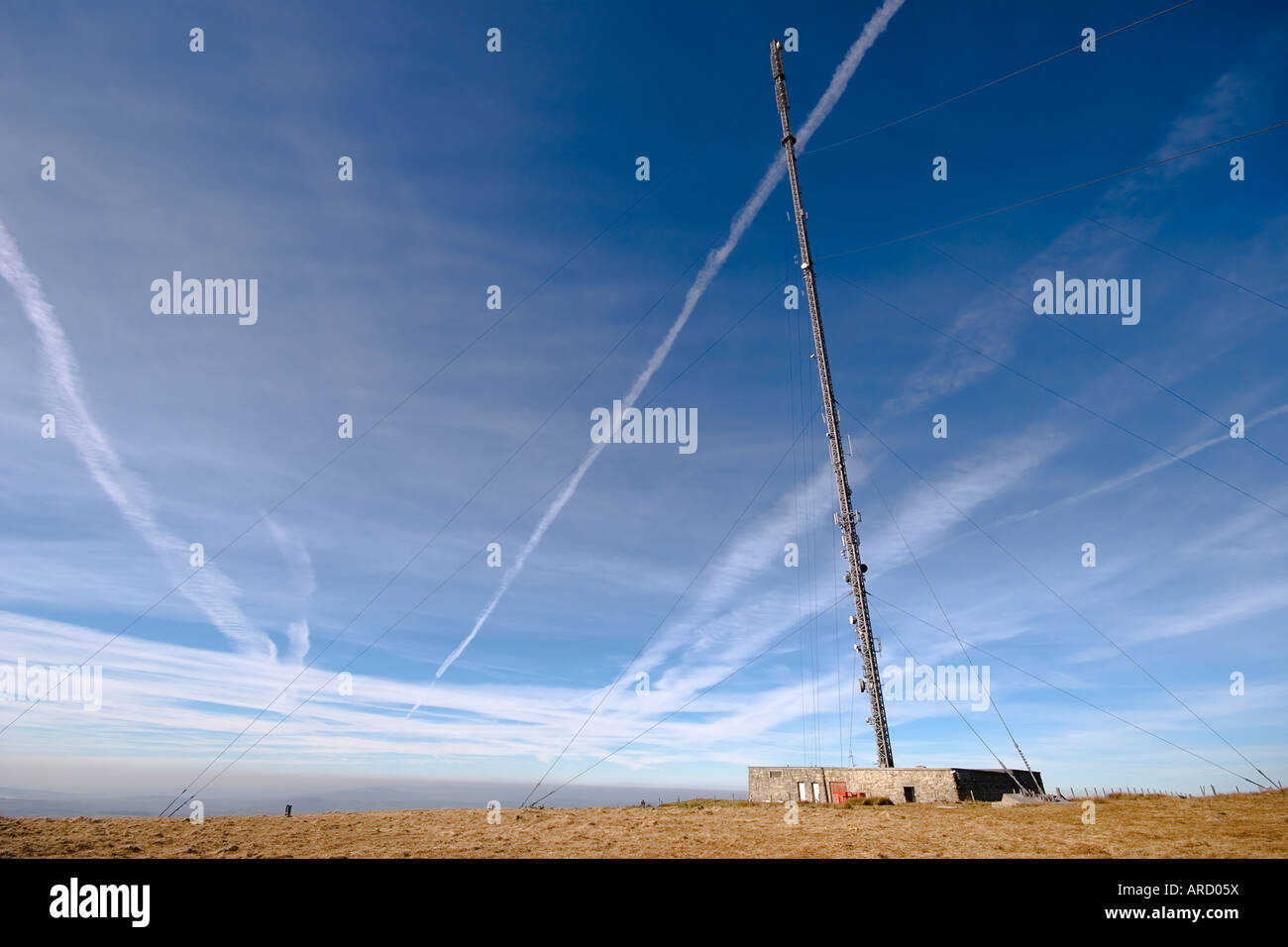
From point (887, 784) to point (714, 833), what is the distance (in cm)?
Result: 1357

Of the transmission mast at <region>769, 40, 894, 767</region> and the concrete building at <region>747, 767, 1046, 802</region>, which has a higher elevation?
the transmission mast at <region>769, 40, 894, 767</region>

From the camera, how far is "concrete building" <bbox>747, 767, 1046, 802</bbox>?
2739cm

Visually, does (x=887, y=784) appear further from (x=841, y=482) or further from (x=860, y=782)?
(x=841, y=482)

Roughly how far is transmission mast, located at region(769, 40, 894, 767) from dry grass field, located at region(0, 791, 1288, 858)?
26.5 ft

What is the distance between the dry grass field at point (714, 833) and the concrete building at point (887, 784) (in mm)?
2373

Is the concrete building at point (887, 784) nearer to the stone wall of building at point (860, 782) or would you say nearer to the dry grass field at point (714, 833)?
the stone wall of building at point (860, 782)

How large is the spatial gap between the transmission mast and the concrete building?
334cm

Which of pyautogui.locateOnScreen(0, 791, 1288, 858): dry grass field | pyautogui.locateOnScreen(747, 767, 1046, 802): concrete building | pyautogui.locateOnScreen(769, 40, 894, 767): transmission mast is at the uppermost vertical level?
pyautogui.locateOnScreen(769, 40, 894, 767): transmission mast

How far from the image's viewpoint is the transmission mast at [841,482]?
33.1 meters

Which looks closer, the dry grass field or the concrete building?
the dry grass field

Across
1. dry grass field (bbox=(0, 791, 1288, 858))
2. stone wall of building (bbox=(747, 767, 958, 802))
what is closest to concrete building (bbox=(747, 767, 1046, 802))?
stone wall of building (bbox=(747, 767, 958, 802))

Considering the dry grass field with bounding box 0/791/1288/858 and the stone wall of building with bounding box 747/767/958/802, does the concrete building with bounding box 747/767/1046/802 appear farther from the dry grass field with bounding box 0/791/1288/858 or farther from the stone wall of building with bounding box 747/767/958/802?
the dry grass field with bounding box 0/791/1288/858

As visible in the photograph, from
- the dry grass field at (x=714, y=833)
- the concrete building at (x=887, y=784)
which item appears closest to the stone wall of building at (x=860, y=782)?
the concrete building at (x=887, y=784)
